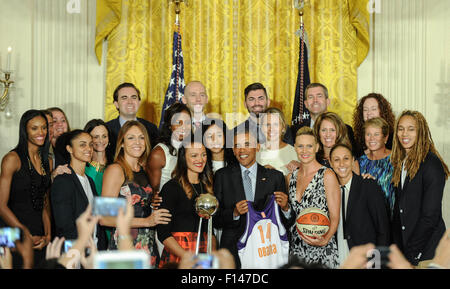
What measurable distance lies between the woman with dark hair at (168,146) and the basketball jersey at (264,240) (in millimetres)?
767

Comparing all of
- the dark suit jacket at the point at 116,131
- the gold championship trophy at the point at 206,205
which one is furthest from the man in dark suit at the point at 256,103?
the gold championship trophy at the point at 206,205

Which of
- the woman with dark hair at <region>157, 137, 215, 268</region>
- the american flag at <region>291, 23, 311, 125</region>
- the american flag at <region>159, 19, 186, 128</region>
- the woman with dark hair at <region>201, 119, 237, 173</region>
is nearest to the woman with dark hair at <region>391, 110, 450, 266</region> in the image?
the woman with dark hair at <region>201, 119, 237, 173</region>

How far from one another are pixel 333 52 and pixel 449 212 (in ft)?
6.82

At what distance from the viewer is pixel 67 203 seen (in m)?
4.17

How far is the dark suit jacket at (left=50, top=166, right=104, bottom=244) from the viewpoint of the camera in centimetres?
414

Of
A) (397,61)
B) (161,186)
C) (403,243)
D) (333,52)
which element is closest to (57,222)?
Answer: (161,186)

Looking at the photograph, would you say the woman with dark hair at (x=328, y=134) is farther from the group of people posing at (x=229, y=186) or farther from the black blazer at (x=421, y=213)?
the black blazer at (x=421, y=213)

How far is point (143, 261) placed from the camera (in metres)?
2.29

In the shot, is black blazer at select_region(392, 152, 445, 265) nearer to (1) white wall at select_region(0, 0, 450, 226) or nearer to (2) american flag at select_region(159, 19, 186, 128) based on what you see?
(1) white wall at select_region(0, 0, 450, 226)

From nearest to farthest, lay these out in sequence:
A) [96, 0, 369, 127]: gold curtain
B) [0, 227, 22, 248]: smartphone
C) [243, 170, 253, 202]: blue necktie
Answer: [0, 227, 22, 248]: smartphone → [243, 170, 253, 202]: blue necktie → [96, 0, 369, 127]: gold curtain

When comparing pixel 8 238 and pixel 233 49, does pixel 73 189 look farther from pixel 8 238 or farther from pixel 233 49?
pixel 233 49

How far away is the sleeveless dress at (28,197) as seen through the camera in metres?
4.46

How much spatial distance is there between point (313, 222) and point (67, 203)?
1671 mm

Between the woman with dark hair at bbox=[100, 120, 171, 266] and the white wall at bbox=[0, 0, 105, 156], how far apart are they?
236cm
